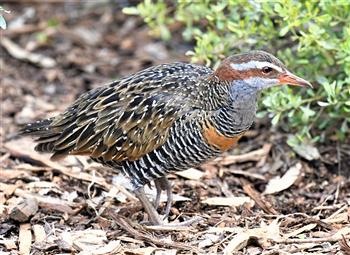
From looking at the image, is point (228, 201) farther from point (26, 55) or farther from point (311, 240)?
point (26, 55)

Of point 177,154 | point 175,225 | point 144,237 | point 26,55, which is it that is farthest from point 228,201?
point 26,55

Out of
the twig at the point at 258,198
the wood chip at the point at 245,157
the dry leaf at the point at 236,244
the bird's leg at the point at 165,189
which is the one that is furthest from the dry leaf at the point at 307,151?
the dry leaf at the point at 236,244

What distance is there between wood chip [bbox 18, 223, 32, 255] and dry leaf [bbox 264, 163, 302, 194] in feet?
6.58

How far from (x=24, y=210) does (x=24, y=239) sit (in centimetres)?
33

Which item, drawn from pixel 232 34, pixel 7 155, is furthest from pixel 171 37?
pixel 7 155

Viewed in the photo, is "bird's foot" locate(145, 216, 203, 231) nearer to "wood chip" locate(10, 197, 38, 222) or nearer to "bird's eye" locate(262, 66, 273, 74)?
"wood chip" locate(10, 197, 38, 222)

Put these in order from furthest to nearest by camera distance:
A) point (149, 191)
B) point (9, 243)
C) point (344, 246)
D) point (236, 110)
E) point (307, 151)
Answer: point (307, 151), point (149, 191), point (236, 110), point (9, 243), point (344, 246)

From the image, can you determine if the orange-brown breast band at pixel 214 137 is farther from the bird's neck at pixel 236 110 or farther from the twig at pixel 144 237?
the twig at pixel 144 237

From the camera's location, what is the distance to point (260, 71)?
5.95 m

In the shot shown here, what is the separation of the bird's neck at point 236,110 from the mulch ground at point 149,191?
70 cm

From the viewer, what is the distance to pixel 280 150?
771 cm

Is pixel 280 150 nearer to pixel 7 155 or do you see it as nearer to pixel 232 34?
pixel 232 34

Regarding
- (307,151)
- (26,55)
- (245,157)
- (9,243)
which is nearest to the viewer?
(9,243)

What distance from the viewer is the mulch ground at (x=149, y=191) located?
5832 millimetres
